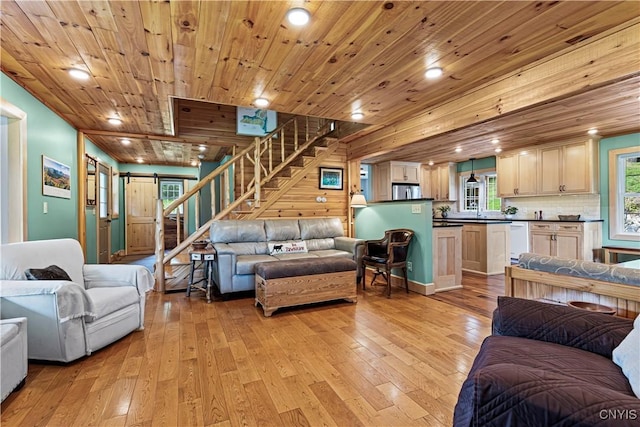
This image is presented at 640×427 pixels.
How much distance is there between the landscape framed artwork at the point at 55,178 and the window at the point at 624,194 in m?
7.83

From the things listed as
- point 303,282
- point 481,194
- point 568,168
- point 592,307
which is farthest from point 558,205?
point 303,282

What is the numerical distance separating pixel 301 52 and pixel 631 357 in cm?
250

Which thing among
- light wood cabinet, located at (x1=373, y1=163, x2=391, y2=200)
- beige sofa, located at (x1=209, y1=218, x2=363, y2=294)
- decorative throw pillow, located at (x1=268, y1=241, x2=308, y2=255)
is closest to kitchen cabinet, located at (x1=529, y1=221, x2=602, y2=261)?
light wood cabinet, located at (x1=373, y1=163, x2=391, y2=200)

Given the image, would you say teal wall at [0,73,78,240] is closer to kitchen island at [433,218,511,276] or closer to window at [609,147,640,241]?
kitchen island at [433,218,511,276]

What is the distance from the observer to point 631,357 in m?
1.13

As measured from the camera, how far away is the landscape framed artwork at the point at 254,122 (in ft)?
18.7

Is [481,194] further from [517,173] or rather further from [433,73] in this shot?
[433,73]

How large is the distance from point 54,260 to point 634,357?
3.81 meters

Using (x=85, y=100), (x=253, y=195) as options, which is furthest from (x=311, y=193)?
(x=85, y=100)

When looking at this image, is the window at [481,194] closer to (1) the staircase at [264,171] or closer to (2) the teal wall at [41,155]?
(1) the staircase at [264,171]

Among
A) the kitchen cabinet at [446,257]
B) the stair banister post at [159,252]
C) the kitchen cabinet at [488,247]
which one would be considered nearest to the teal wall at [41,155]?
the stair banister post at [159,252]

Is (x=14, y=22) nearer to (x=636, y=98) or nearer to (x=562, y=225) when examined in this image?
(x=636, y=98)

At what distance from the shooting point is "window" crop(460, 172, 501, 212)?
7.01 metres

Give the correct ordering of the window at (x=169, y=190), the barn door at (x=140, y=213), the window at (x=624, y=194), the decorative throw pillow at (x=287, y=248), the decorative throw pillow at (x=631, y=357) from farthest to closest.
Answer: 1. the window at (x=169, y=190)
2. the barn door at (x=140, y=213)
3. the window at (x=624, y=194)
4. the decorative throw pillow at (x=287, y=248)
5. the decorative throw pillow at (x=631, y=357)
